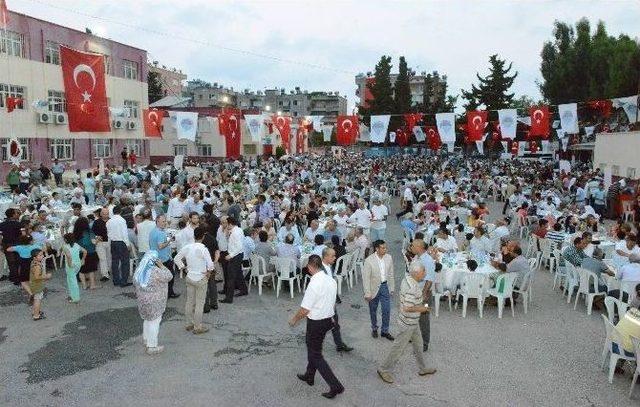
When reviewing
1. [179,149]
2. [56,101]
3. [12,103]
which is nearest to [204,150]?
[179,149]

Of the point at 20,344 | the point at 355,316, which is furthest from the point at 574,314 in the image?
the point at 20,344

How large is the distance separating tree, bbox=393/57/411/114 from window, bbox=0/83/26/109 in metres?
44.1

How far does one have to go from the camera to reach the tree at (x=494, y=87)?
5128 centimetres

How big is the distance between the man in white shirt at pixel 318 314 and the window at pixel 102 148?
30.2 m

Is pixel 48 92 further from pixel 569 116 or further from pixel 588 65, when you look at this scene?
pixel 588 65

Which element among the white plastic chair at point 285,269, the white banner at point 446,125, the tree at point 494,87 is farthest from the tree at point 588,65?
the white plastic chair at point 285,269

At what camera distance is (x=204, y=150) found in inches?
1933

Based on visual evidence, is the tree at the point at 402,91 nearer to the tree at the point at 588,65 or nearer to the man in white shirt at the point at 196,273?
the tree at the point at 588,65

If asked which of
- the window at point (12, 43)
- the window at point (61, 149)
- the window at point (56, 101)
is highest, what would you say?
the window at point (12, 43)

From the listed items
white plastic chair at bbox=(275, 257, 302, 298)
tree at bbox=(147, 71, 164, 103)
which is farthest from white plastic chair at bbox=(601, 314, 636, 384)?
tree at bbox=(147, 71, 164, 103)

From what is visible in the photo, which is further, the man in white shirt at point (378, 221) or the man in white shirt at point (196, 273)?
the man in white shirt at point (378, 221)

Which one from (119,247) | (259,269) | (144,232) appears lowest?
(259,269)

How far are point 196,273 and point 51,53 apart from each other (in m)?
26.2

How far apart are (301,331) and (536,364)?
358 centimetres
